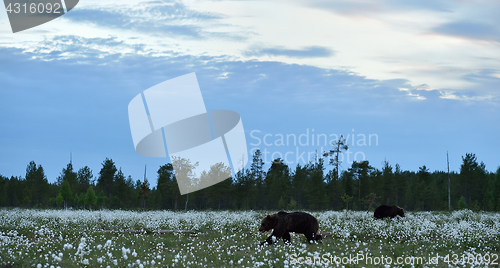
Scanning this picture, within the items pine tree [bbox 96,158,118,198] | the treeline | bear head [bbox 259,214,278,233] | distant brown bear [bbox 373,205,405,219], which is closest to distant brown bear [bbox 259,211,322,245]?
bear head [bbox 259,214,278,233]

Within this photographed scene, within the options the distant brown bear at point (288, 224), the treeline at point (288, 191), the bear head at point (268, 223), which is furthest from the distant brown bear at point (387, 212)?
the treeline at point (288, 191)

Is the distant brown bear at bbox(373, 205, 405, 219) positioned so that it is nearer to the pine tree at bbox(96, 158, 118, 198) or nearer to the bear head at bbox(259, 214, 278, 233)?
the bear head at bbox(259, 214, 278, 233)

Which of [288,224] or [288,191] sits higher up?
[288,224]

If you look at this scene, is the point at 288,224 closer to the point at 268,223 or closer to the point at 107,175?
the point at 268,223

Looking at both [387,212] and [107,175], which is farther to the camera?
[107,175]

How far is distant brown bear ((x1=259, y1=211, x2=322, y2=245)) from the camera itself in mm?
15609

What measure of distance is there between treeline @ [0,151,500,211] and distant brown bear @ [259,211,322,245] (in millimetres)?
47589

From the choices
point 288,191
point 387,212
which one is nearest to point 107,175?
point 288,191

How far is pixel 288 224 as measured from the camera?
618 inches

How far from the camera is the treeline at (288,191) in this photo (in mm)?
69125

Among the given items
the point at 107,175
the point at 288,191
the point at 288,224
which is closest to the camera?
the point at 288,224

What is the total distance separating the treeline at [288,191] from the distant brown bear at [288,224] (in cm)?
4759

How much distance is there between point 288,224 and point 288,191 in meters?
61.7

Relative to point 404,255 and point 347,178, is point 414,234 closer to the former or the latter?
point 404,255
